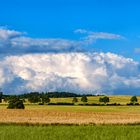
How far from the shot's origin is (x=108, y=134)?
32688mm

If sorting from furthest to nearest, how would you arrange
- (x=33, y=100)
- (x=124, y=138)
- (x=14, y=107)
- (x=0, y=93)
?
(x=0, y=93) → (x=33, y=100) → (x=14, y=107) → (x=124, y=138)

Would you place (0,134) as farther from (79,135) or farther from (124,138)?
(124,138)

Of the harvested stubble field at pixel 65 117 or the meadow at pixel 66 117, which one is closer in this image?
the harvested stubble field at pixel 65 117

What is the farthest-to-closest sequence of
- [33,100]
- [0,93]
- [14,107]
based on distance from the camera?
1. [0,93]
2. [33,100]
3. [14,107]

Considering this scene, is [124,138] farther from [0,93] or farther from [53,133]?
[0,93]

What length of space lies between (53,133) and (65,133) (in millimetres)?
872

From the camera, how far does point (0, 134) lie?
32094 millimetres

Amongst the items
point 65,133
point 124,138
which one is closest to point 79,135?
point 65,133

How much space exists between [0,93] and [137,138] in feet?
548

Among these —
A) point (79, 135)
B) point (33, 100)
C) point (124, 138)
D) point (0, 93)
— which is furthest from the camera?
point (0, 93)

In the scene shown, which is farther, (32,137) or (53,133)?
(53,133)

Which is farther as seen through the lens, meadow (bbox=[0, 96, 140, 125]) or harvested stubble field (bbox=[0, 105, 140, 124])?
meadow (bbox=[0, 96, 140, 125])

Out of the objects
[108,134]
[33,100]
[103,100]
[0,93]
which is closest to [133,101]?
[103,100]

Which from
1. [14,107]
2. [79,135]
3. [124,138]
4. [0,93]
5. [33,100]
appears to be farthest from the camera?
[0,93]
